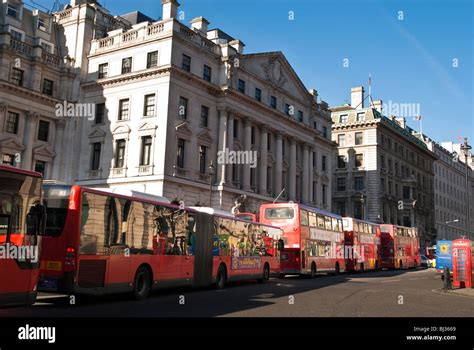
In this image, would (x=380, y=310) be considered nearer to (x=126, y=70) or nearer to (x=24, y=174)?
(x=24, y=174)

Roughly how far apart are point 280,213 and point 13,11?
28.2 metres

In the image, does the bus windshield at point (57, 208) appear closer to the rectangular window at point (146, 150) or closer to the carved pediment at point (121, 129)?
the rectangular window at point (146, 150)

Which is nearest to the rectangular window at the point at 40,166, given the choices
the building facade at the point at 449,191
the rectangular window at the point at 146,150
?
the rectangular window at the point at 146,150

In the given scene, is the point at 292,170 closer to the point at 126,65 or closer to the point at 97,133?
the point at 126,65

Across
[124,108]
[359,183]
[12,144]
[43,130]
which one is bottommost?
[12,144]

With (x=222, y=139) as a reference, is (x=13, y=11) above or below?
above

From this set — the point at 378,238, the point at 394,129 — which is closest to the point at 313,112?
the point at 378,238

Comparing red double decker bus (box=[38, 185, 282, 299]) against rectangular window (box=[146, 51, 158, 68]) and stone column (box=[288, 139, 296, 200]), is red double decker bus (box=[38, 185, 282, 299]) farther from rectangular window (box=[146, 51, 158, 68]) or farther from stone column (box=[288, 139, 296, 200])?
stone column (box=[288, 139, 296, 200])

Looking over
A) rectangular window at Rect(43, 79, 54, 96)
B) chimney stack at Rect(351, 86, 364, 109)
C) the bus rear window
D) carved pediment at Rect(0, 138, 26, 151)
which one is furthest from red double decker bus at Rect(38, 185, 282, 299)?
chimney stack at Rect(351, 86, 364, 109)

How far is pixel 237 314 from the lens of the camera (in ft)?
40.0

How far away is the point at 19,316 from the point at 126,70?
32.1m

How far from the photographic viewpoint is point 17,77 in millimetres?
37906

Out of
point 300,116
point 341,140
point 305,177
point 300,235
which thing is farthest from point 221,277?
point 341,140

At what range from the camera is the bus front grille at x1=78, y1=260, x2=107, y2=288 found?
13.3 m
